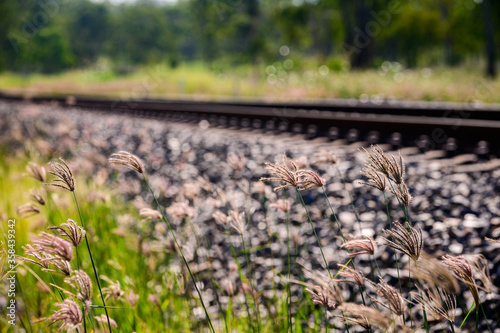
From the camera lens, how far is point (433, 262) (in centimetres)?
82

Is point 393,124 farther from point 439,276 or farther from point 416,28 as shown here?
point 416,28

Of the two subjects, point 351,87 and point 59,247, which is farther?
point 351,87

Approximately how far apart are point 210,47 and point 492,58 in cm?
7058

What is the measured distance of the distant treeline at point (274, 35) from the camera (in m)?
22.8

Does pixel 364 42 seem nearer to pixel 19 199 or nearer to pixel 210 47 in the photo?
pixel 19 199

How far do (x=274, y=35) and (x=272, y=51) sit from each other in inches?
2151

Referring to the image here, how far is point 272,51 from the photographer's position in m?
46.1

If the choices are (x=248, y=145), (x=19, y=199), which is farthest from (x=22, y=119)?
(x=248, y=145)

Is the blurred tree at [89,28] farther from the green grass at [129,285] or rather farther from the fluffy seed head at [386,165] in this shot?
the fluffy seed head at [386,165]

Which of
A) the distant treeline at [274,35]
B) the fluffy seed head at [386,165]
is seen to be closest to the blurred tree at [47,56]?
the distant treeline at [274,35]

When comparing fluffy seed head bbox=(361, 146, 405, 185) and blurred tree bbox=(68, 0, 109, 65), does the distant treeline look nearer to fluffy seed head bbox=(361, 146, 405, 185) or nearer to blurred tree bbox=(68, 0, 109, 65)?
blurred tree bbox=(68, 0, 109, 65)

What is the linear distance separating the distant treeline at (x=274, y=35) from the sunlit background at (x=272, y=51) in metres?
0.14

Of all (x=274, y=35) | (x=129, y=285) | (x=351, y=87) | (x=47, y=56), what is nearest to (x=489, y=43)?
(x=351, y=87)

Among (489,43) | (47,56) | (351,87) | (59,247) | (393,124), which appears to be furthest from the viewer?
(47,56)
